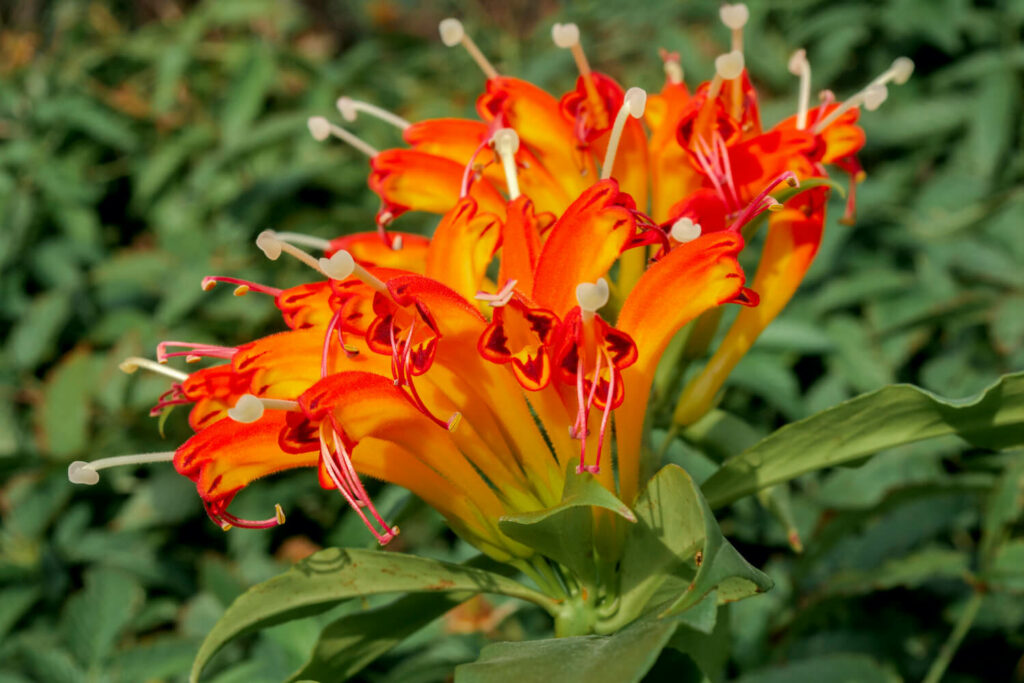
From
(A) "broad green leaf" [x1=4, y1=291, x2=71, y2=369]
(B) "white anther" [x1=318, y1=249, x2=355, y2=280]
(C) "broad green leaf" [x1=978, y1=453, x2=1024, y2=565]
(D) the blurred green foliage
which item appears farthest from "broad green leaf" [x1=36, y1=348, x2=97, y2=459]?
(C) "broad green leaf" [x1=978, y1=453, x2=1024, y2=565]

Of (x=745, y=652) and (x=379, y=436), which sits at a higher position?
(x=379, y=436)

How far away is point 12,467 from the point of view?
130 centimetres

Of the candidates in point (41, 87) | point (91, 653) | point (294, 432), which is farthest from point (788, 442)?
point (41, 87)

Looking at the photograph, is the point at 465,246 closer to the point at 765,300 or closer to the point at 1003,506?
the point at 765,300

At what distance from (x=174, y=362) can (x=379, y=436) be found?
3.41ft

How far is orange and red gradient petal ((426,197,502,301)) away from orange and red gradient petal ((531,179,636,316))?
6 centimetres

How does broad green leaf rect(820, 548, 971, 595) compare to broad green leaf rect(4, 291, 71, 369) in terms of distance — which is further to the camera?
broad green leaf rect(4, 291, 71, 369)

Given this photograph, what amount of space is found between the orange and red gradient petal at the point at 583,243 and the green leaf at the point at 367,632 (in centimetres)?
25

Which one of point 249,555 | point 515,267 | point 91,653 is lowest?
point 249,555

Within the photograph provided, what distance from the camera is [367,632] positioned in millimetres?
692

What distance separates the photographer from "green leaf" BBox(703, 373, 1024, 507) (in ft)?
2.02

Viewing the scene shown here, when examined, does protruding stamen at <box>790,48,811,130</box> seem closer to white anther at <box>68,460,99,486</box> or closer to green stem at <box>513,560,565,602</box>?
green stem at <box>513,560,565,602</box>

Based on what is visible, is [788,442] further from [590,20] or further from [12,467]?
[590,20]

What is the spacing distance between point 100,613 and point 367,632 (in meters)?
0.55
